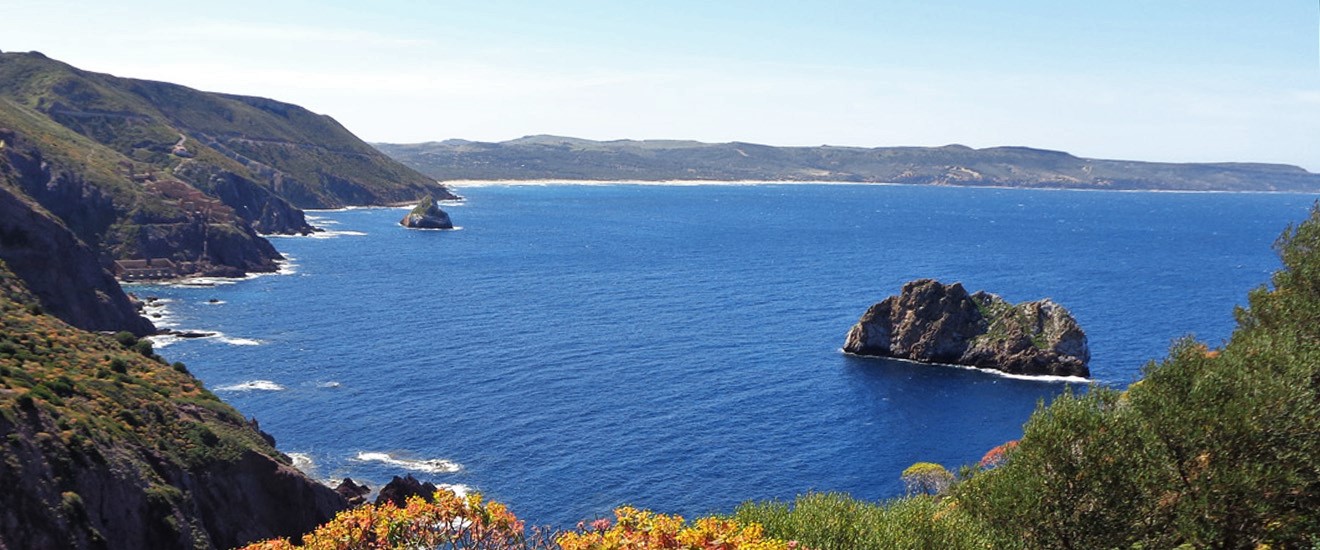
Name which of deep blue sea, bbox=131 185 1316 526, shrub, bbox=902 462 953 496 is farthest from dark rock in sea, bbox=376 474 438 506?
shrub, bbox=902 462 953 496

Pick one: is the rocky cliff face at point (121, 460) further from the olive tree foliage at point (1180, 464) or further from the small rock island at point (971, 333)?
the small rock island at point (971, 333)

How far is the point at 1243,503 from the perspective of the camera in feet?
110

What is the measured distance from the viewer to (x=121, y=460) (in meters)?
60.5

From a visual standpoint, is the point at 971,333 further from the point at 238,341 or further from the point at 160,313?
the point at 160,313

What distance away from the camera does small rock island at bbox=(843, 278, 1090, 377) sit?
418 feet

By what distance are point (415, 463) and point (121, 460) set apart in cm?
3091

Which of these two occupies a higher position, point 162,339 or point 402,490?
point 162,339

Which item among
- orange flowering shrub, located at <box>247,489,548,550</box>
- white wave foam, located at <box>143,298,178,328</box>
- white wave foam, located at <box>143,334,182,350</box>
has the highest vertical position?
orange flowering shrub, located at <box>247,489,548,550</box>

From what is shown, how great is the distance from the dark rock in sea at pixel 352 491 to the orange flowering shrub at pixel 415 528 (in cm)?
4452

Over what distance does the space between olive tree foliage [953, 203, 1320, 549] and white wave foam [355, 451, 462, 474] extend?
56.6m

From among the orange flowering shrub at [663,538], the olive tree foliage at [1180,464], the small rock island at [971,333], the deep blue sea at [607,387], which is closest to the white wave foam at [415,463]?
the deep blue sea at [607,387]

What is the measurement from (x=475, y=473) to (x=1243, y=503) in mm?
65362

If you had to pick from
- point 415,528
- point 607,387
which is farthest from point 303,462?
point 415,528

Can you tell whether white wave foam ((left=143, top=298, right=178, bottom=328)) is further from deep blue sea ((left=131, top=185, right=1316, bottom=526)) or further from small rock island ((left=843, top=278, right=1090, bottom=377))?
small rock island ((left=843, top=278, right=1090, bottom=377))
